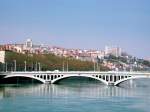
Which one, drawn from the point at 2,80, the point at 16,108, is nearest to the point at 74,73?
the point at 2,80

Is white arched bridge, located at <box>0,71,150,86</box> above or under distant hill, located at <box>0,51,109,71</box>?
under

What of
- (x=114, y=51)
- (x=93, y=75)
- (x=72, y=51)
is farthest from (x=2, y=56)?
(x=114, y=51)

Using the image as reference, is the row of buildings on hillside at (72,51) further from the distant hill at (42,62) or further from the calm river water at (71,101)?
the calm river water at (71,101)

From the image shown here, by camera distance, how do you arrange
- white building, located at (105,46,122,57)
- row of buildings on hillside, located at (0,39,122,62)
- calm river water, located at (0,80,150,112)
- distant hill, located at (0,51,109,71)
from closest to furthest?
calm river water, located at (0,80,150,112)
distant hill, located at (0,51,109,71)
row of buildings on hillside, located at (0,39,122,62)
white building, located at (105,46,122,57)

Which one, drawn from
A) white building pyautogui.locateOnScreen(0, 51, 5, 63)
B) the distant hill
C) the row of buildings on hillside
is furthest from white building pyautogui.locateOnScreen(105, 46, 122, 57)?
white building pyautogui.locateOnScreen(0, 51, 5, 63)

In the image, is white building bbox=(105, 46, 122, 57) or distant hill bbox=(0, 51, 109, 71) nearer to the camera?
distant hill bbox=(0, 51, 109, 71)

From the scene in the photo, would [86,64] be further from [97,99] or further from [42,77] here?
[97,99]

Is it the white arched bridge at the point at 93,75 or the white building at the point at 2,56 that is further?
the white building at the point at 2,56

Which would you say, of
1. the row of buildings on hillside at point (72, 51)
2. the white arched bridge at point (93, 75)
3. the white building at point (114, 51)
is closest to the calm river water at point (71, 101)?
the white arched bridge at point (93, 75)

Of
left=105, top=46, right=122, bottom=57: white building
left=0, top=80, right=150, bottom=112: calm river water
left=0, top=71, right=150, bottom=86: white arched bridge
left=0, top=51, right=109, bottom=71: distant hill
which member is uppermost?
left=105, top=46, right=122, bottom=57: white building

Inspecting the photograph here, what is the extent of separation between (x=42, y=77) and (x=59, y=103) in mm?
17442

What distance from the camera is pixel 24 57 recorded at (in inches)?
2566

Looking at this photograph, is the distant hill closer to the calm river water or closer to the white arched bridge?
the white arched bridge

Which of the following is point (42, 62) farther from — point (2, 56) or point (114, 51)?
point (114, 51)
